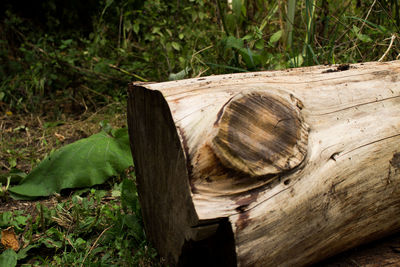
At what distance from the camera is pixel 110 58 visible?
399 centimetres

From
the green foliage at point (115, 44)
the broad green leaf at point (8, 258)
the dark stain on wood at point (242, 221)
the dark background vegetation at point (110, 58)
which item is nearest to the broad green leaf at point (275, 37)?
the dark background vegetation at point (110, 58)

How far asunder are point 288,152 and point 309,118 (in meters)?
0.18

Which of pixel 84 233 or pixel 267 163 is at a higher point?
pixel 267 163

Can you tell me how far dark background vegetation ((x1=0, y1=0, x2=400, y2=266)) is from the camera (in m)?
1.87

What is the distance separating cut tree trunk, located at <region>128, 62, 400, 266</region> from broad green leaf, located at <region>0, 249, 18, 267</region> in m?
0.58

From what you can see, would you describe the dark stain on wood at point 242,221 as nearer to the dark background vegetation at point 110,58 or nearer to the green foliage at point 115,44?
the dark background vegetation at point 110,58

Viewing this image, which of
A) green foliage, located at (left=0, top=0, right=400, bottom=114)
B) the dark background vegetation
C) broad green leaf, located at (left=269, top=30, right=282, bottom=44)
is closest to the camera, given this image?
the dark background vegetation

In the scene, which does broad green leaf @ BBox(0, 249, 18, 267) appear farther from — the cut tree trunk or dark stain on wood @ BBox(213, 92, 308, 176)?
dark stain on wood @ BBox(213, 92, 308, 176)

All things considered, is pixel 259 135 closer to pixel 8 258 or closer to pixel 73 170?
pixel 8 258

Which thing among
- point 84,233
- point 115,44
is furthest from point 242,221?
point 115,44

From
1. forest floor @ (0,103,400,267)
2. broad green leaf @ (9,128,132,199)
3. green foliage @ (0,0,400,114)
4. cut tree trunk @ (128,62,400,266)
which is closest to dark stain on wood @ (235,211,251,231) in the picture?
cut tree trunk @ (128,62,400,266)

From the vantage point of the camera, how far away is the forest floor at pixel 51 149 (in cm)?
155

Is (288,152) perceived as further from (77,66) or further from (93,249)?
(77,66)

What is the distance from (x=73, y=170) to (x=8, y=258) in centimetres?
62
